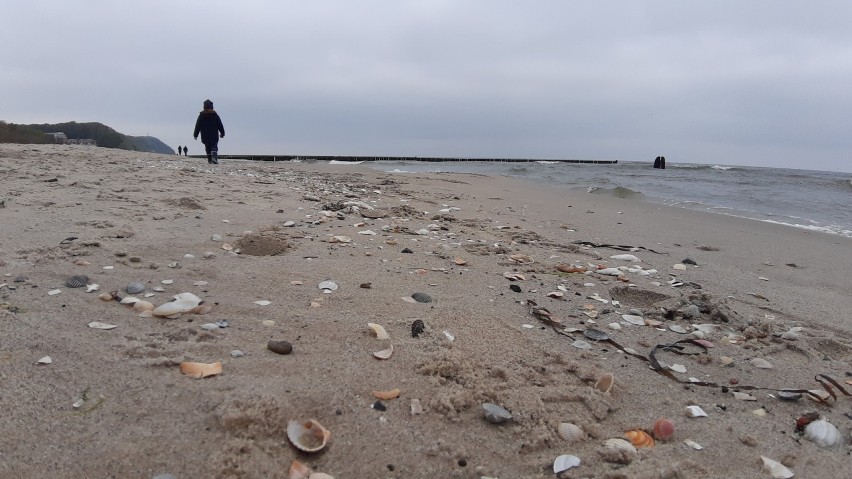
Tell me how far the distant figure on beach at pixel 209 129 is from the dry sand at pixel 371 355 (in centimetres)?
784

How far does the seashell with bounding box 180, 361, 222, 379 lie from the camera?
197 cm

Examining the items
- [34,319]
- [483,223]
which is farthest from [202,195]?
[34,319]

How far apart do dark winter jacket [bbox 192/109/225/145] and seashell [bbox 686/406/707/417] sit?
12705 millimetres

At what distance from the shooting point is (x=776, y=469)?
66.7 inches

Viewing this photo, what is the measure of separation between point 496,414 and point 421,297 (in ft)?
4.34

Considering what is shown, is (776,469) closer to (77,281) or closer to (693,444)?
(693,444)

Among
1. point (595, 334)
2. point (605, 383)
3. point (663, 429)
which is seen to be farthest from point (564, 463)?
point (595, 334)

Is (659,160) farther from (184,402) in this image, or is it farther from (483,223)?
(184,402)

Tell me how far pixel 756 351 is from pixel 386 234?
129 inches

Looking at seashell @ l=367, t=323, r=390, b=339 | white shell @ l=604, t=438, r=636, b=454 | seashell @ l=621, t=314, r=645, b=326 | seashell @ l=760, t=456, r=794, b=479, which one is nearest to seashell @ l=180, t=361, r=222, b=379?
seashell @ l=367, t=323, r=390, b=339

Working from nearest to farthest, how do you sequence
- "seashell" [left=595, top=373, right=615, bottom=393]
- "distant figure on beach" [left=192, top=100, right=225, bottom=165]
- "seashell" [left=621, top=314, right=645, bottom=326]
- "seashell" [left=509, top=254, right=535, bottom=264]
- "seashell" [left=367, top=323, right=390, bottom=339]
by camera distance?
"seashell" [left=595, top=373, right=615, bottom=393]
"seashell" [left=367, top=323, right=390, bottom=339]
"seashell" [left=621, top=314, right=645, bottom=326]
"seashell" [left=509, top=254, right=535, bottom=264]
"distant figure on beach" [left=192, top=100, right=225, bottom=165]

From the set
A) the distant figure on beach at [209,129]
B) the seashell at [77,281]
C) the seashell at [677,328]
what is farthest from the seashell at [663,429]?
the distant figure on beach at [209,129]

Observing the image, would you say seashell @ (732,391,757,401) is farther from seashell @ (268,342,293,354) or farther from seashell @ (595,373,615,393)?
seashell @ (268,342,293,354)

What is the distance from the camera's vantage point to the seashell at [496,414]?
189 centimetres
